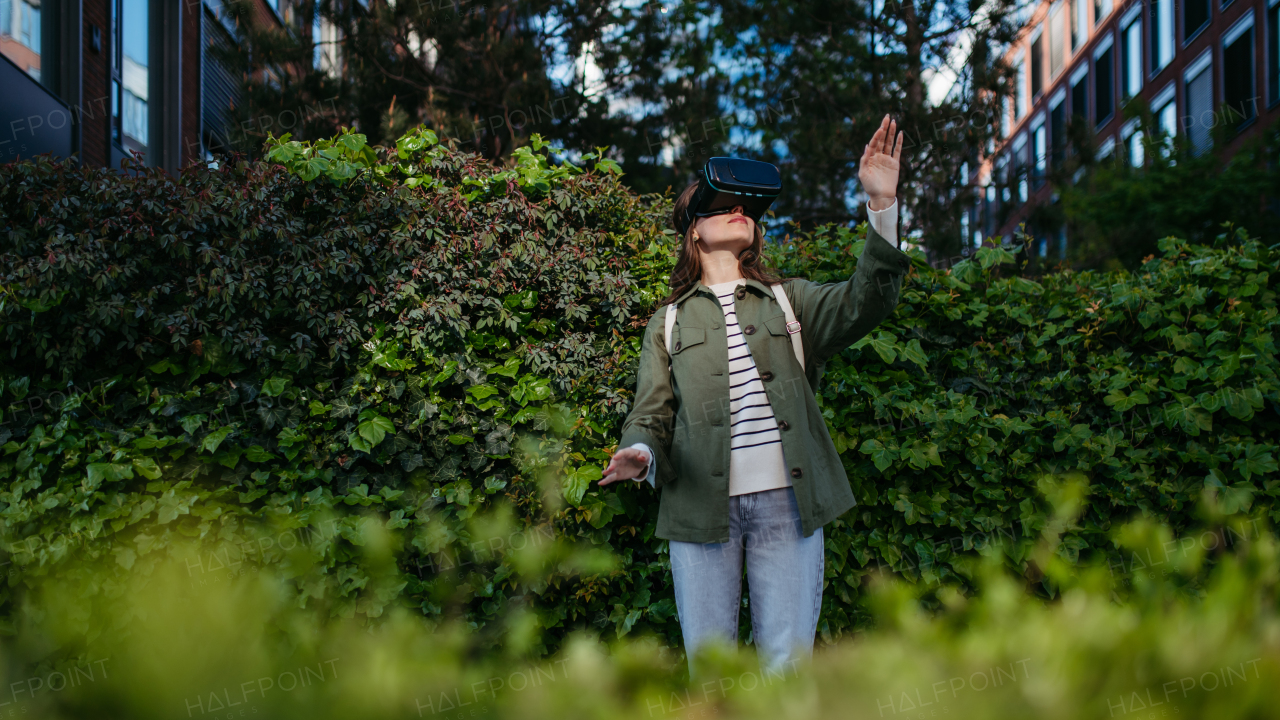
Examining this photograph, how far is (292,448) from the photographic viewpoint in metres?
3.34

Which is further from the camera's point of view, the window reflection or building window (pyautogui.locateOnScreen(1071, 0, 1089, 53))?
building window (pyautogui.locateOnScreen(1071, 0, 1089, 53))

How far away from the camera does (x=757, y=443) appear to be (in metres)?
2.46

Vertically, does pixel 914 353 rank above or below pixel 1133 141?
below

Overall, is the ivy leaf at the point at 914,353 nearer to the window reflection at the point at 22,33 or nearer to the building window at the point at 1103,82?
the window reflection at the point at 22,33

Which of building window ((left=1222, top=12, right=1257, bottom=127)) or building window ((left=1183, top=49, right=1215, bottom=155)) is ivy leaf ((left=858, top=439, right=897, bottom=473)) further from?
building window ((left=1183, top=49, right=1215, bottom=155))

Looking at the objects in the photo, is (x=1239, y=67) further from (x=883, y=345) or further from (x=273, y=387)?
(x=273, y=387)

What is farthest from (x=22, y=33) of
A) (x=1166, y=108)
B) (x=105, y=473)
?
(x=1166, y=108)

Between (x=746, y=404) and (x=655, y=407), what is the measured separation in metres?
0.27

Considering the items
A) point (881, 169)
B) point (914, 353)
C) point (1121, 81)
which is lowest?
point (914, 353)

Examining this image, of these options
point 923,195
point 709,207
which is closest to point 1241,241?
point 709,207

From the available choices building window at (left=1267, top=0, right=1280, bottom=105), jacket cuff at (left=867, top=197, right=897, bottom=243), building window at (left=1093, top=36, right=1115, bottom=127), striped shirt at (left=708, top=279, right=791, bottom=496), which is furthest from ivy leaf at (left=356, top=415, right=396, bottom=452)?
building window at (left=1093, top=36, right=1115, bottom=127)

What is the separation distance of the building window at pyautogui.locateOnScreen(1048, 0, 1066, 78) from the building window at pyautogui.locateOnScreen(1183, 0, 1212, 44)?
8.97 metres

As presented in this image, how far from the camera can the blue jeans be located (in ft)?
7.86

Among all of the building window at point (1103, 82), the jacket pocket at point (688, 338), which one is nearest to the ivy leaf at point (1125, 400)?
the jacket pocket at point (688, 338)
